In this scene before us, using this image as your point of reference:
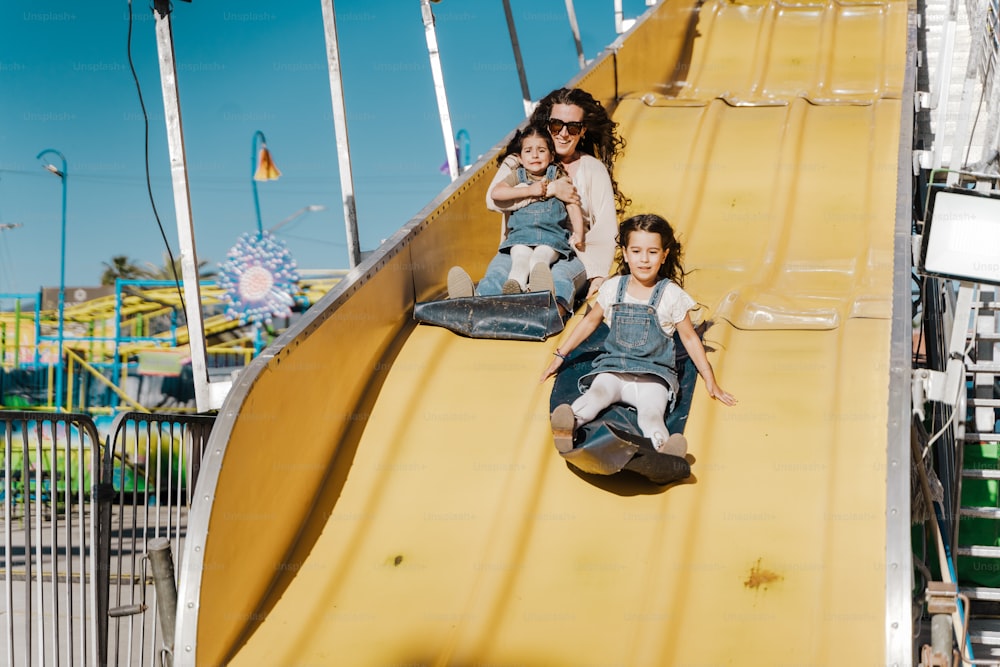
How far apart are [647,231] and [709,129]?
2.75m

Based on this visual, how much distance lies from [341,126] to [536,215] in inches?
42.3

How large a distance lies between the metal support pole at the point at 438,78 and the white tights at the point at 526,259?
6.62 ft

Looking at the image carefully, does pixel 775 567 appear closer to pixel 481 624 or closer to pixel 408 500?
pixel 481 624

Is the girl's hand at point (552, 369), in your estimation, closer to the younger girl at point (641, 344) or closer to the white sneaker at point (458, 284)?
the younger girl at point (641, 344)

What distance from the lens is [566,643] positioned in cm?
297

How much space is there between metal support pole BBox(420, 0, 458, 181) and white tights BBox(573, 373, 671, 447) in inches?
129

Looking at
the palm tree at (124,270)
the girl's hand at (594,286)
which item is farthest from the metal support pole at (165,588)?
the palm tree at (124,270)

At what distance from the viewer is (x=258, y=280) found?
19.9 m

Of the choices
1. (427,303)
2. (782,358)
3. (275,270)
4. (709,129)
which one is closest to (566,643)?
(782,358)

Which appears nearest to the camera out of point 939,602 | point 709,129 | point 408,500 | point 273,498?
point 939,602

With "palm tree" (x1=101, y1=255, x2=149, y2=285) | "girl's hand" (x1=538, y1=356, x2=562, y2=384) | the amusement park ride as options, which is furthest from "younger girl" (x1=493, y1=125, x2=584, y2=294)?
"palm tree" (x1=101, y1=255, x2=149, y2=285)

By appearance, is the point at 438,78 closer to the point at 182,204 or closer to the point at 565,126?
the point at 565,126

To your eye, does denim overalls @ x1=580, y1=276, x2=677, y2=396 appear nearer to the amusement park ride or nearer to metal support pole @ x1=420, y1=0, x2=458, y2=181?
metal support pole @ x1=420, y1=0, x2=458, y2=181

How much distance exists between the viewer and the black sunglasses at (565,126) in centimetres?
517
